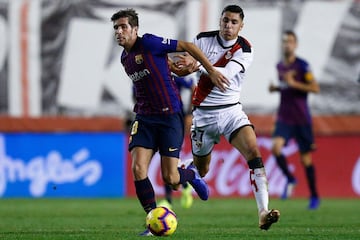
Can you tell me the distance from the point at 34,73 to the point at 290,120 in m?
6.39

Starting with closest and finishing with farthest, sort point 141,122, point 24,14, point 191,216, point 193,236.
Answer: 1. point 193,236
2. point 141,122
3. point 191,216
4. point 24,14

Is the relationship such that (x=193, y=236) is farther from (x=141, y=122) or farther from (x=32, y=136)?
(x=32, y=136)

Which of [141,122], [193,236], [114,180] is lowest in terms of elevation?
[114,180]

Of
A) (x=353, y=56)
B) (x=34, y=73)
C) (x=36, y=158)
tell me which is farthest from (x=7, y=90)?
(x=353, y=56)

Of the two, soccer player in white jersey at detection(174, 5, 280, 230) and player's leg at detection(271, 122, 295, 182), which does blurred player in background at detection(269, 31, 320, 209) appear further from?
soccer player in white jersey at detection(174, 5, 280, 230)

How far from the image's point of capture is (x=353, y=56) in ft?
69.8

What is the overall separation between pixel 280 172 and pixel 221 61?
29.7ft

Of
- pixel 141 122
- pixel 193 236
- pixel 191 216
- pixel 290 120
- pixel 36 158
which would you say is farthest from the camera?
pixel 36 158

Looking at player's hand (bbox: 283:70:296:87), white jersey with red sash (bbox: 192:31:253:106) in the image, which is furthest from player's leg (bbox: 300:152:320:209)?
white jersey with red sash (bbox: 192:31:253:106)

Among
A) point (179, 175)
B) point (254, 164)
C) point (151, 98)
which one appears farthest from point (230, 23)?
point (179, 175)

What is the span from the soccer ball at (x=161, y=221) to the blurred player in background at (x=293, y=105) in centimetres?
701

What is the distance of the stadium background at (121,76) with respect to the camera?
1989cm

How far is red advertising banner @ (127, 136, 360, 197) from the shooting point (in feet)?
64.9

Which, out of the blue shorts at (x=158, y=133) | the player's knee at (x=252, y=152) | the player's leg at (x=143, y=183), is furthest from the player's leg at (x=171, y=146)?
the player's knee at (x=252, y=152)
